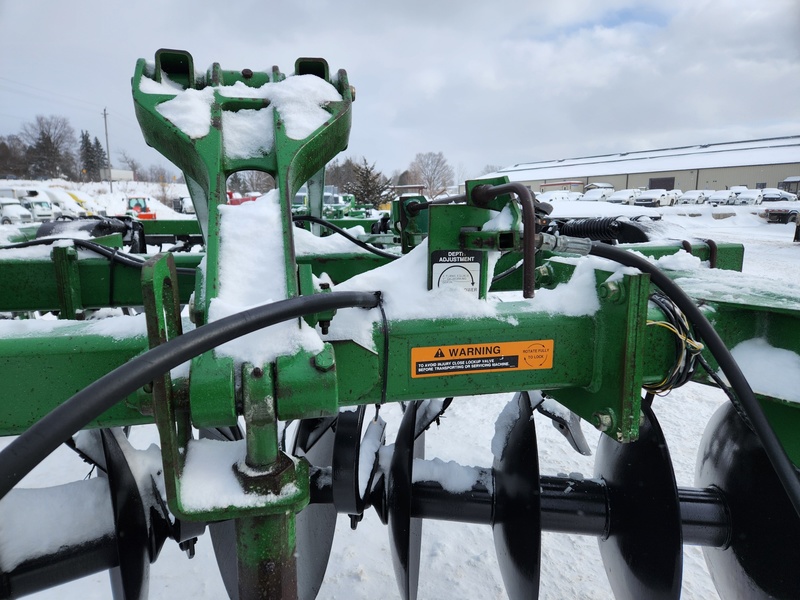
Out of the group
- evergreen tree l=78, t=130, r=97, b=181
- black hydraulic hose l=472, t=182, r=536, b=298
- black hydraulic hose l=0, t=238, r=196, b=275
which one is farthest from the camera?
evergreen tree l=78, t=130, r=97, b=181

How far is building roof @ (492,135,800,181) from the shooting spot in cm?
3991

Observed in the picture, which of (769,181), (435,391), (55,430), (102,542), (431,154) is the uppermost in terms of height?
(431,154)

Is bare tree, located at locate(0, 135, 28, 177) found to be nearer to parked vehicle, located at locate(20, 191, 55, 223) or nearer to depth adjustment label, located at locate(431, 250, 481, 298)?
parked vehicle, located at locate(20, 191, 55, 223)

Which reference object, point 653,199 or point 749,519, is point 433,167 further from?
point 749,519

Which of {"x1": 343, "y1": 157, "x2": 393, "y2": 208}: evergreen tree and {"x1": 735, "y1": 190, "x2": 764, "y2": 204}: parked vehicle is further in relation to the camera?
{"x1": 735, "y1": 190, "x2": 764, "y2": 204}: parked vehicle

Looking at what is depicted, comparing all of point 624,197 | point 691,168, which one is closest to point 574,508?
point 624,197

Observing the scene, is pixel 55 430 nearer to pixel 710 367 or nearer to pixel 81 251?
pixel 710 367

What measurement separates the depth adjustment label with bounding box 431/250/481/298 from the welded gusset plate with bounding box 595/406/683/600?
81cm

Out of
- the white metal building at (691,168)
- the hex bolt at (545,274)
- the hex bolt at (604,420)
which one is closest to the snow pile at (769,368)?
the hex bolt at (604,420)

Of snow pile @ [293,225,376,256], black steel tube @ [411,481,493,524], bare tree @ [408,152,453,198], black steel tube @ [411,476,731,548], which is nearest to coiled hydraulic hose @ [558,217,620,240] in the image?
snow pile @ [293,225,376,256]

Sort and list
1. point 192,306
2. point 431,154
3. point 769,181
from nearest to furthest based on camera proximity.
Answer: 1. point 192,306
2. point 769,181
3. point 431,154

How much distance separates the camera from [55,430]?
2.55 ft

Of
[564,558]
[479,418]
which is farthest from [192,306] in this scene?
[479,418]

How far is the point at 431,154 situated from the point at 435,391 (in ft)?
218
